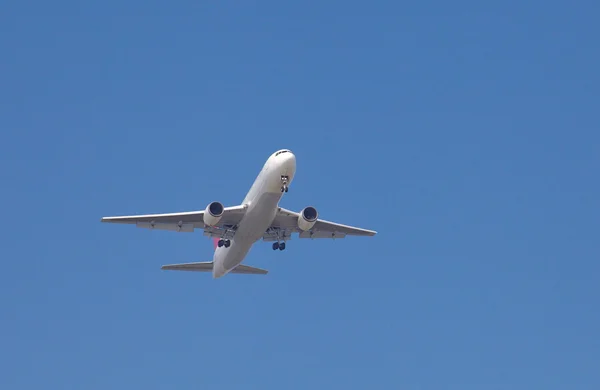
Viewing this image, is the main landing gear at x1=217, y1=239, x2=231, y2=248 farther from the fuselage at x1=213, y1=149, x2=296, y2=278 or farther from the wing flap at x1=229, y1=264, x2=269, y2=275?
the wing flap at x1=229, y1=264, x2=269, y2=275

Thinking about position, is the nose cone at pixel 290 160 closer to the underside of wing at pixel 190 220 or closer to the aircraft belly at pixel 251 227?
the aircraft belly at pixel 251 227

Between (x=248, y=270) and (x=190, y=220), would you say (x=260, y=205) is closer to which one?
(x=190, y=220)

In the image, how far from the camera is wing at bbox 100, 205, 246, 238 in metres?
58.2

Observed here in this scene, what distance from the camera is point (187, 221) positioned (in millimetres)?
60375

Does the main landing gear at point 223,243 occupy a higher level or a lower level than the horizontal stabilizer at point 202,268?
lower

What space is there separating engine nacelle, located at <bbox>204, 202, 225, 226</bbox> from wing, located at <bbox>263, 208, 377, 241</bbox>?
11.1 feet

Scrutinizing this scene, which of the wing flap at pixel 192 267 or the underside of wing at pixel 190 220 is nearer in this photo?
the underside of wing at pixel 190 220

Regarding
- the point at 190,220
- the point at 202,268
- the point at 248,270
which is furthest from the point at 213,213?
the point at 248,270

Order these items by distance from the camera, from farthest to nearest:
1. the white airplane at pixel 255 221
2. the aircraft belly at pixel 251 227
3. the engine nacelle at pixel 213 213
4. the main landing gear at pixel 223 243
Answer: the main landing gear at pixel 223 243 → the engine nacelle at pixel 213 213 → the aircraft belly at pixel 251 227 → the white airplane at pixel 255 221

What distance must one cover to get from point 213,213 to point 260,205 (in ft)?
8.98

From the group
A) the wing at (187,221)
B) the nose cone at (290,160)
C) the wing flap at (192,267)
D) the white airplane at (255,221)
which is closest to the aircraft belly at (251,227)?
the white airplane at (255,221)

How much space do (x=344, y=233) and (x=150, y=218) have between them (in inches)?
454

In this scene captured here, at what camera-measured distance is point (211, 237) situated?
6100 cm

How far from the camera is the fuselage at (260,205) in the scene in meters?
54.4
